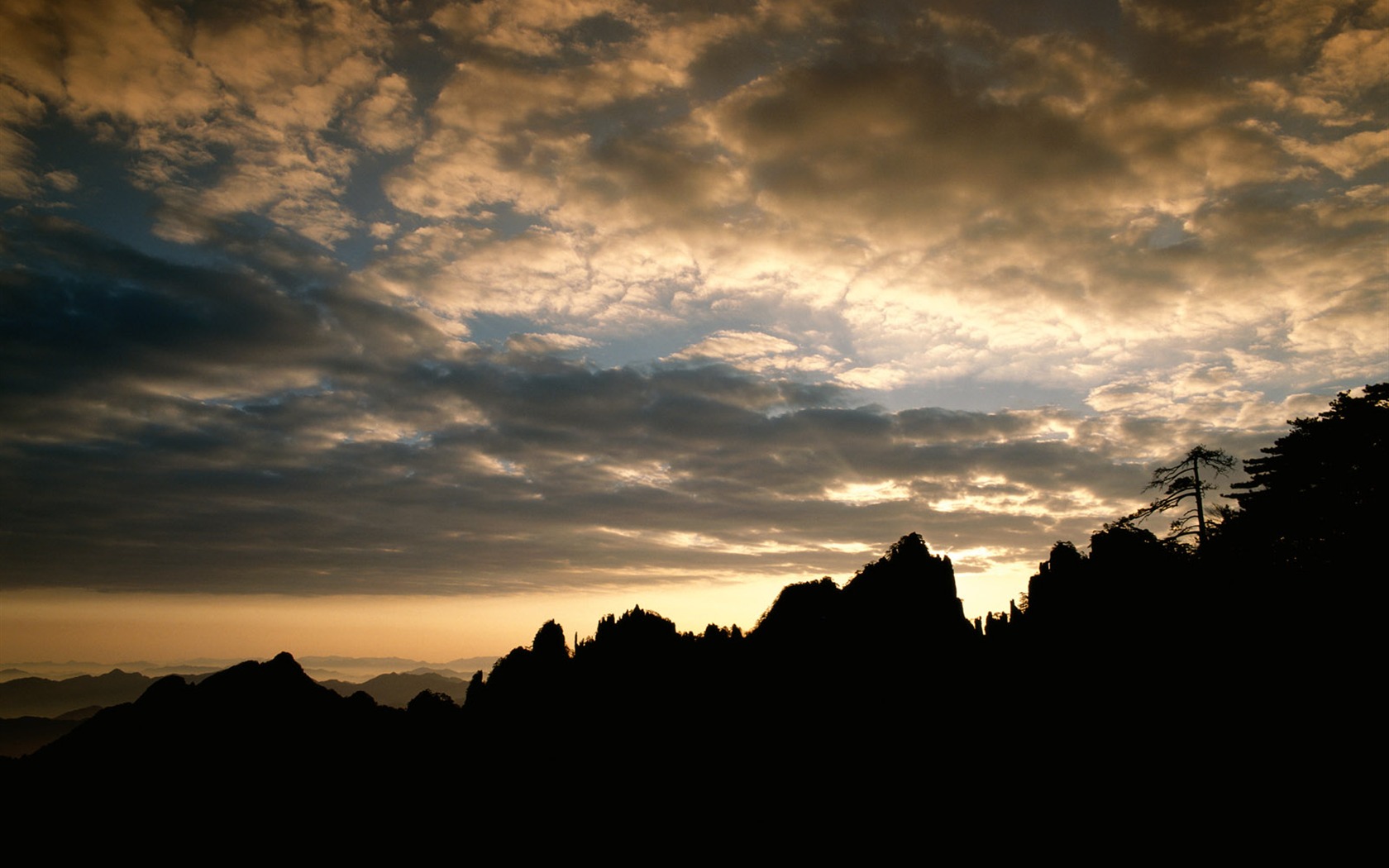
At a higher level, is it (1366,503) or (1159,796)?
(1366,503)

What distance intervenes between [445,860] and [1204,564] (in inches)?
3108

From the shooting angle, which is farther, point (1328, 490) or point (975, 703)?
point (1328, 490)

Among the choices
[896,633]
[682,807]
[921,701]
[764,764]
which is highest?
[896,633]

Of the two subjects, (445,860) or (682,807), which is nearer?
(682,807)

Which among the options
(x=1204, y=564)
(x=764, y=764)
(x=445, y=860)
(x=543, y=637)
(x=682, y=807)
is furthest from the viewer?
(x=543, y=637)

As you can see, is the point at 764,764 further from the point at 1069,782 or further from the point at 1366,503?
the point at 1366,503

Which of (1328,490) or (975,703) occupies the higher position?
(1328,490)

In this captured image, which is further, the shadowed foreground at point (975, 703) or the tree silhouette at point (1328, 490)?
the tree silhouette at point (1328, 490)

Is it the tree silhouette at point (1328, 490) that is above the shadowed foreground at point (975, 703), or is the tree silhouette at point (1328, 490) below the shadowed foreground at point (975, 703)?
above

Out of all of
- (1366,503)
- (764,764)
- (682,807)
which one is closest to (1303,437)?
(1366,503)

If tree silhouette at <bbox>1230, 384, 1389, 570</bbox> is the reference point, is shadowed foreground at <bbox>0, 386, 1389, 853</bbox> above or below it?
below

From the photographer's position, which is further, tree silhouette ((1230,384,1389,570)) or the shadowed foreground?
tree silhouette ((1230,384,1389,570))

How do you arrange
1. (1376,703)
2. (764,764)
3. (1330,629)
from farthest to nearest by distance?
1. (764,764)
2. (1330,629)
3. (1376,703)

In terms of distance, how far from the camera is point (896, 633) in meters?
46.8
